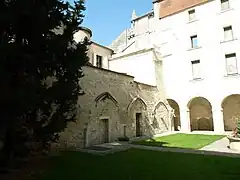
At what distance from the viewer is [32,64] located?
6.81 meters

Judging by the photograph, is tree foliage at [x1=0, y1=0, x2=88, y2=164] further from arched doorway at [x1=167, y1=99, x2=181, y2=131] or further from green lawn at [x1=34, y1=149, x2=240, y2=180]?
arched doorway at [x1=167, y1=99, x2=181, y2=131]

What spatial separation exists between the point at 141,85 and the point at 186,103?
5.60m

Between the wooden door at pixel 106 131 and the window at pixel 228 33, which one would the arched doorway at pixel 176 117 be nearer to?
the window at pixel 228 33

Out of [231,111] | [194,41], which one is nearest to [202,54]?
[194,41]

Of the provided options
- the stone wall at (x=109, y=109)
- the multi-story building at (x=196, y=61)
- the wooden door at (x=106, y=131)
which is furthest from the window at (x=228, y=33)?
the wooden door at (x=106, y=131)

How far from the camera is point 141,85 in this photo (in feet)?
60.2

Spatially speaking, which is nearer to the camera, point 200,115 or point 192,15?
point 192,15

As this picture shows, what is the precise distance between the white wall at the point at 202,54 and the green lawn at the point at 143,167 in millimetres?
11743

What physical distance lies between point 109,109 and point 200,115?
1258cm

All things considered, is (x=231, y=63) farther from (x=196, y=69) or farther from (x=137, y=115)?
(x=137, y=115)

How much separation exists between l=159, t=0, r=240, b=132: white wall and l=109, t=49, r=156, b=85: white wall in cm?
227

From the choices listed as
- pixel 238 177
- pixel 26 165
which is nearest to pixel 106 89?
pixel 26 165

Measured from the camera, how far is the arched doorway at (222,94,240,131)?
67.5 feet

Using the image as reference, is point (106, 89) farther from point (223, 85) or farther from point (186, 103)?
point (223, 85)
